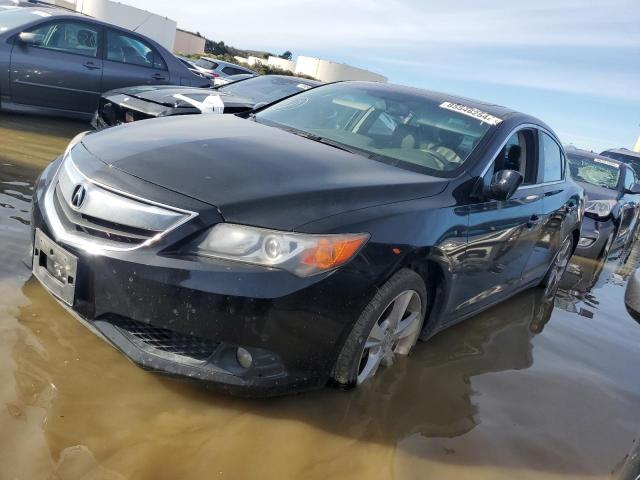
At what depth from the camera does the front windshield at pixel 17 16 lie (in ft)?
21.8

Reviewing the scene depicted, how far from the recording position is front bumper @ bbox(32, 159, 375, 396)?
6.96 feet

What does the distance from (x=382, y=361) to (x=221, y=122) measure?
1585mm

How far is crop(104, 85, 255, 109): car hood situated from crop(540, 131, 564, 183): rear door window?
356cm

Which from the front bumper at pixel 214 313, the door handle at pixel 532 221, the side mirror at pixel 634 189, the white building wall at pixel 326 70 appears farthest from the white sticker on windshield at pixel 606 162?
the white building wall at pixel 326 70

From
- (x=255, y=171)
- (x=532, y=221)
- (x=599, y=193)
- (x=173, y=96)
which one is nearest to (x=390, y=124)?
(x=532, y=221)

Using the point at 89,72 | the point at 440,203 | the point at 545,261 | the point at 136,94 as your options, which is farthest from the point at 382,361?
the point at 89,72

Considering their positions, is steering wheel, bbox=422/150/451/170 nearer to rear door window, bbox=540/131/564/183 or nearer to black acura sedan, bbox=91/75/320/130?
rear door window, bbox=540/131/564/183

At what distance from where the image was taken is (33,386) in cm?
232

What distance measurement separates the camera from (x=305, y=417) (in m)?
2.52

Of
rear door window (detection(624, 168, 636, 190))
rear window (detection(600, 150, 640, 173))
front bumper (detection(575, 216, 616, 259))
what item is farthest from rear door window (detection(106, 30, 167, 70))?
rear window (detection(600, 150, 640, 173))

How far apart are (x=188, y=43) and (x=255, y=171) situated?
2559 inches

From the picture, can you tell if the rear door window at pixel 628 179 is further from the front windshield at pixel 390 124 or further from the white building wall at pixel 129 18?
the white building wall at pixel 129 18

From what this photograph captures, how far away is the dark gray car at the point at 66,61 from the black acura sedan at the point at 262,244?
14.5 ft

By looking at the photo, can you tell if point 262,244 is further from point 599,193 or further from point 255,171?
point 599,193
